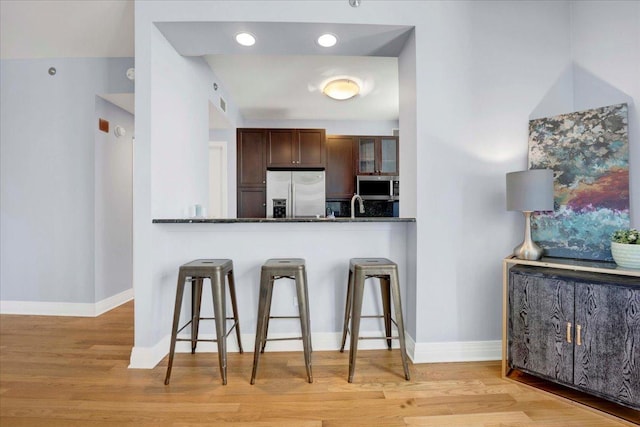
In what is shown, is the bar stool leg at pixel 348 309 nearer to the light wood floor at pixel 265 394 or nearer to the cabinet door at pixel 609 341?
the light wood floor at pixel 265 394

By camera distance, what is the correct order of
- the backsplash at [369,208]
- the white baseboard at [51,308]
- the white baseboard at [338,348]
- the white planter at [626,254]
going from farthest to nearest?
the backsplash at [369,208] < the white baseboard at [51,308] < the white baseboard at [338,348] < the white planter at [626,254]

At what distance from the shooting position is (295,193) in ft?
16.3

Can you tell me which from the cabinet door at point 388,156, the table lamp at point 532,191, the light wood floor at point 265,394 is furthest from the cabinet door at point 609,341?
the cabinet door at point 388,156

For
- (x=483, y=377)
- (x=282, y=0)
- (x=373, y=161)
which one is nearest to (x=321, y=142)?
(x=373, y=161)

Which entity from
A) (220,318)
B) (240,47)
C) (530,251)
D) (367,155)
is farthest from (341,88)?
(220,318)

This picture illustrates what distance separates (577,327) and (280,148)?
4200 millimetres

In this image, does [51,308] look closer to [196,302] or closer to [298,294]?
[196,302]

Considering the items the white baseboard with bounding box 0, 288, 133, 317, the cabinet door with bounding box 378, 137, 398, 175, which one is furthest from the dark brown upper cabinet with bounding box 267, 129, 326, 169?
the white baseboard with bounding box 0, 288, 133, 317

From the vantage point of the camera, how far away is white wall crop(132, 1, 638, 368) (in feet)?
7.44

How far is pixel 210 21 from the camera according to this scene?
2193 millimetres

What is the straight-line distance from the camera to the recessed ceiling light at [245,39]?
7.64 ft

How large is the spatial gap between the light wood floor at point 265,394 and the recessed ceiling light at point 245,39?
7.74 ft

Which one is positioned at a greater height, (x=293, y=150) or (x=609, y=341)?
(x=293, y=150)

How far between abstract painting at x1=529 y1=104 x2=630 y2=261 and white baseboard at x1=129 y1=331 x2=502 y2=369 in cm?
85
